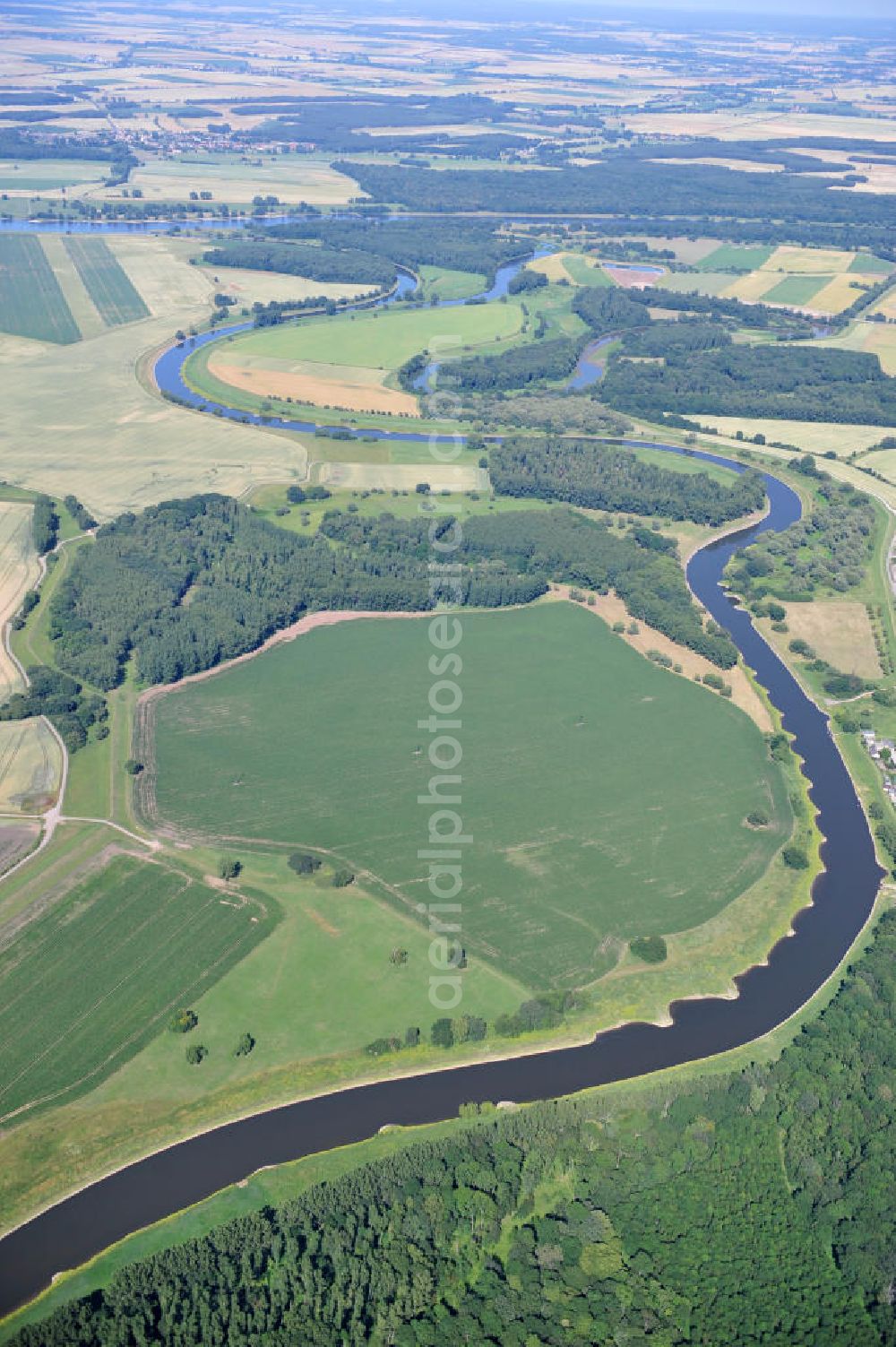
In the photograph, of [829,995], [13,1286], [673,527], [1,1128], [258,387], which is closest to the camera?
[13,1286]

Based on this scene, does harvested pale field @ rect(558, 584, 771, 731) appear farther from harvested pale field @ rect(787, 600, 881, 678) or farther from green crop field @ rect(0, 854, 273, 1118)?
green crop field @ rect(0, 854, 273, 1118)

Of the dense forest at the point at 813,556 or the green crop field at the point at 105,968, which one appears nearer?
the green crop field at the point at 105,968

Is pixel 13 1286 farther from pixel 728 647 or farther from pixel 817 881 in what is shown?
pixel 728 647

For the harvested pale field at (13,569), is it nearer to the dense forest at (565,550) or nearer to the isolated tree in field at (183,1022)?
the dense forest at (565,550)

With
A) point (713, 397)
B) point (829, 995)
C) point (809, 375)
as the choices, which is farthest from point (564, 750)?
point (809, 375)

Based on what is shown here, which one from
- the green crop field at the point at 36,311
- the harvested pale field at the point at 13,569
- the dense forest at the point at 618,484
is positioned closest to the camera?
the harvested pale field at the point at 13,569

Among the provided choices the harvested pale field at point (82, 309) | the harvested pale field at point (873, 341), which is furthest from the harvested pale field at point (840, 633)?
the harvested pale field at point (82, 309)

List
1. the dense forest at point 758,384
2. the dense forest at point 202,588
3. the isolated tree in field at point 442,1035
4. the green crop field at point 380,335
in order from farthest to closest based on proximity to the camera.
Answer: the green crop field at point 380,335 < the dense forest at point 758,384 < the dense forest at point 202,588 < the isolated tree in field at point 442,1035
